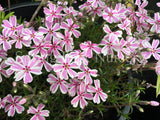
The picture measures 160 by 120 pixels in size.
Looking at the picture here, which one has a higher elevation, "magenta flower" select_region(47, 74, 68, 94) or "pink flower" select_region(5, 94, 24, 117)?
"magenta flower" select_region(47, 74, 68, 94)

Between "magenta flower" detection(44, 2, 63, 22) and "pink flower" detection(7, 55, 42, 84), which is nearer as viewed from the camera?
"pink flower" detection(7, 55, 42, 84)

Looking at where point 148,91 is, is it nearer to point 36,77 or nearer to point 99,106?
point 99,106

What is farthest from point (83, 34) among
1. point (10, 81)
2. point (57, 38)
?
point (10, 81)

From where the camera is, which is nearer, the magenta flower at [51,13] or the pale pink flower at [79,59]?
the pale pink flower at [79,59]

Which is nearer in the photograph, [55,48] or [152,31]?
[55,48]

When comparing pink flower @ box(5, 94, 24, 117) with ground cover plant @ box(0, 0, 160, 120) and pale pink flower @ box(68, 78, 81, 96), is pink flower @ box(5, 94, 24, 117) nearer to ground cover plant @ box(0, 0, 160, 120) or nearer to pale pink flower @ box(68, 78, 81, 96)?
ground cover plant @ box(0, 0, 160, 120)

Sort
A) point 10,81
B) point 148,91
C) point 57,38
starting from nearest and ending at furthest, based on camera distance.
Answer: point 57,38 < point 10,81 < point 148,91

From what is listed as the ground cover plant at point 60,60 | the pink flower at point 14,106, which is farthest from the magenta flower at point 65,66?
the pink flower at point 14,106

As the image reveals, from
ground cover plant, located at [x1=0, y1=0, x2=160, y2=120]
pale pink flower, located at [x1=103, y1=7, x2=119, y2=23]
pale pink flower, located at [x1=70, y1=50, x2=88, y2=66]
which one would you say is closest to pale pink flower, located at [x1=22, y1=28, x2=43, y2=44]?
ground cover plant, located at [x1=0, y1=0, x2=160, y2=120]

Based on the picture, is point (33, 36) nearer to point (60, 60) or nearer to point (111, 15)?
point (60, 60)

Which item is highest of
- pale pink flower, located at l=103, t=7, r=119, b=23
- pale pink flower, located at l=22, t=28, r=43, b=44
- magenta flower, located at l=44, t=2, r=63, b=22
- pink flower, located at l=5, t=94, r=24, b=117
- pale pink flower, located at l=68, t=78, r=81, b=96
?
magenta flower, located at l=44, t=2, r=63, b=22

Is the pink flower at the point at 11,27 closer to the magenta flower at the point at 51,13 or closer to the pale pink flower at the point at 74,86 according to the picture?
the magenta flower at the point at 51,13
